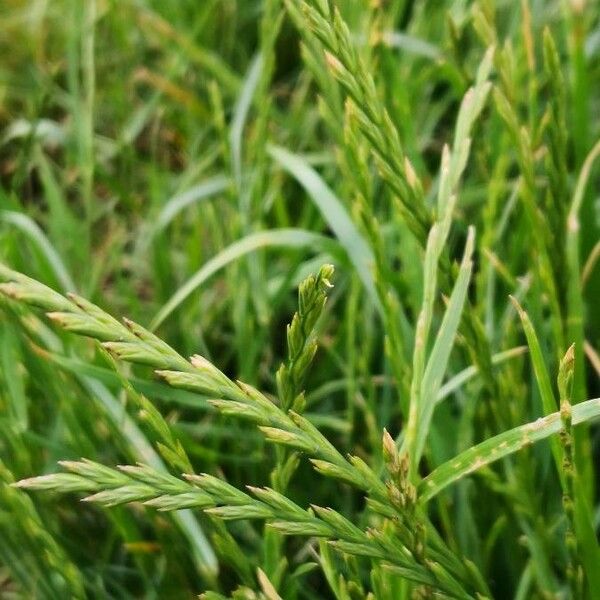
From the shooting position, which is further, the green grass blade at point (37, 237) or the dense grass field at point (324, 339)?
the green grass blade at point (37, 237)

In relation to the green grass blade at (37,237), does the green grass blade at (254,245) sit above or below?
below

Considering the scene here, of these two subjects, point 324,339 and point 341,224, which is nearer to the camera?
point 341,224

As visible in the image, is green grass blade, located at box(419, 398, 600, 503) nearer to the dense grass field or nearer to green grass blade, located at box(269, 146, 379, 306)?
the dense grass field

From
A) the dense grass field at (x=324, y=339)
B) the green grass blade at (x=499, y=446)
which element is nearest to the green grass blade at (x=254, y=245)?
the dense grass field at (x=324, y=339)

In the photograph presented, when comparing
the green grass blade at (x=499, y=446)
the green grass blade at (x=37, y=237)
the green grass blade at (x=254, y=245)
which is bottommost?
the green grass blade at (x=499, y=446)

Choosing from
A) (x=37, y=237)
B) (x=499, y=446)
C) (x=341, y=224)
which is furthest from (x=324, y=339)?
(x=499, y=446)

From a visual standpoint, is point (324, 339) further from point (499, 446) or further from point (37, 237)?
point (499, 446)

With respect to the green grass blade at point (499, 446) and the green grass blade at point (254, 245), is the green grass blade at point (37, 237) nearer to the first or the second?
the green grass blade at point (254, 245)

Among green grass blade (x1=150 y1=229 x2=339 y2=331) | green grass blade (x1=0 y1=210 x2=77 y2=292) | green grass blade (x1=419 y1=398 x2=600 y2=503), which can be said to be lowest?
green grass blade (x1=419 y1=398 x2=600 y2=503)

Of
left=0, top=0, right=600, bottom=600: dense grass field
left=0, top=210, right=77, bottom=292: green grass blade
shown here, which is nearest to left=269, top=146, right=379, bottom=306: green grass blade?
left=0, top=0, right=600, bottom=600: dense grass field
